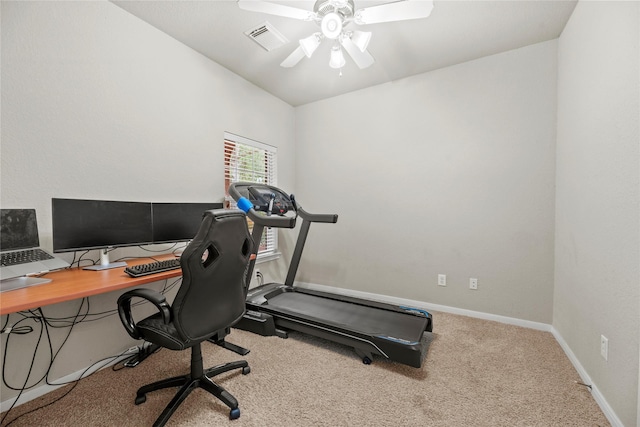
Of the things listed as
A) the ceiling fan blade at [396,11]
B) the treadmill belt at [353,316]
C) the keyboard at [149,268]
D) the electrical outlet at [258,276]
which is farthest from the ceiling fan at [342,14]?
the electrical outlet at [258,276]

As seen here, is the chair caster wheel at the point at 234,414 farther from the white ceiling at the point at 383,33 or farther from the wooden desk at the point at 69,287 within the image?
the white ceiling at the point at 383,33

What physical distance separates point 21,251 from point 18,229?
13 centimetres

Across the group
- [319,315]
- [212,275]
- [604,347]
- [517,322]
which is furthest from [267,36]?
[517,322]

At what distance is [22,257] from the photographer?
1.43m

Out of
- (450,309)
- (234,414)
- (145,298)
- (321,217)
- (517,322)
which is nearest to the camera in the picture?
(145,298)

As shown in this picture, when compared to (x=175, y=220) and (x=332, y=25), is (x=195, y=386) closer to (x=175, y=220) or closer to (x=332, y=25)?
(x=175, y=220)

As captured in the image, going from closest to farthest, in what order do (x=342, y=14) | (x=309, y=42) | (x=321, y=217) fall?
(x=342, y=14) < (x=309, y=42) < (x=321, y=217)

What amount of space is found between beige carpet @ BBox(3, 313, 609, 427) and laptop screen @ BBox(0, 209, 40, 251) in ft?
3.22

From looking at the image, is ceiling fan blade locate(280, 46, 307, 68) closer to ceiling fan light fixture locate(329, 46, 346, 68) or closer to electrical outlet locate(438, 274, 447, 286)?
ceiling fan light fixture locate(329, 46, 346, 68)

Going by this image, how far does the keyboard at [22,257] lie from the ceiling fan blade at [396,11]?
2.46 metres

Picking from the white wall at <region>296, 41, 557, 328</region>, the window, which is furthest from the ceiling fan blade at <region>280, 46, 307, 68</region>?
the white wall at <region>296, 41, 557, 328</region>

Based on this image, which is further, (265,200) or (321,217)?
(321,217)

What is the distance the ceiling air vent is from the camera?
220cm

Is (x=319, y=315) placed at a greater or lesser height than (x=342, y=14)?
lesser
